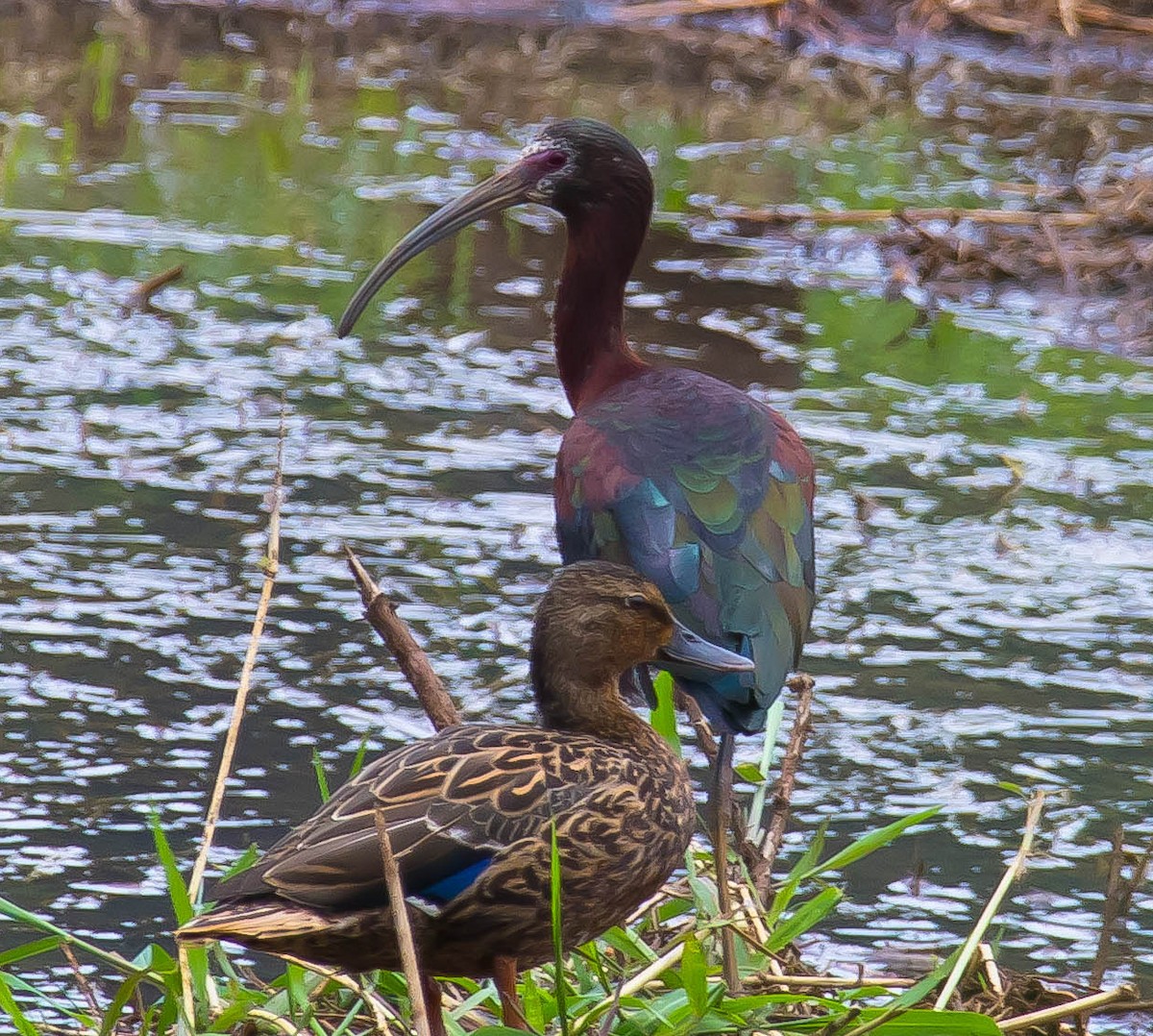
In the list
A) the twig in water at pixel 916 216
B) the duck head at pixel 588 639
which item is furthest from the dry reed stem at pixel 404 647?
the twig in water at pixel 916 216

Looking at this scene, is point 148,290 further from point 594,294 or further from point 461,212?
point 594,294

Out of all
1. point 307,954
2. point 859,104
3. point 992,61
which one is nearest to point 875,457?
point 307,954

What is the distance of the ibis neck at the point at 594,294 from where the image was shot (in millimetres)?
4758

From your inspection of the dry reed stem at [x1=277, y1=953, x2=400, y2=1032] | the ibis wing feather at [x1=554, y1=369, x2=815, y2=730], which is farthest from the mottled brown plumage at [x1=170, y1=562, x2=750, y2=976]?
the ibis wing feather at [x1=554, y1=369, x2=815, y2=730]

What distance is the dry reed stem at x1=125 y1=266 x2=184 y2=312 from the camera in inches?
301

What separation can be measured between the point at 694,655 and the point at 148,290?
15.8ft

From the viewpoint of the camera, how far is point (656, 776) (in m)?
3.06

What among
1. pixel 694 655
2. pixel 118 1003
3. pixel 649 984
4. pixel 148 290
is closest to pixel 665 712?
pixel 694 655

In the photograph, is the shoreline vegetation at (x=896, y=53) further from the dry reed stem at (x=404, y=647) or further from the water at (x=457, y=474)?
the dry reed stem at (x=404, y=647)

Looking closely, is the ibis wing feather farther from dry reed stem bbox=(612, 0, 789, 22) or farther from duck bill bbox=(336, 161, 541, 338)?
dry reed stem bbox=(612, 0, 789, 22)

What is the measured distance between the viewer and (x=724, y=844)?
3.62 m

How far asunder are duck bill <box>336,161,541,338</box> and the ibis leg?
136 centimetres

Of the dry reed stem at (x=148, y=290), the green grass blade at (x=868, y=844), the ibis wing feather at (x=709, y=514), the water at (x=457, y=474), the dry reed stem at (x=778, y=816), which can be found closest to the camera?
the green grass blade at (x=868, y=844)

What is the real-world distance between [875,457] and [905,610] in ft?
3.60
